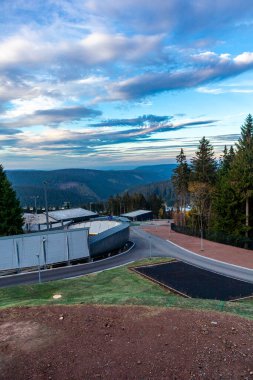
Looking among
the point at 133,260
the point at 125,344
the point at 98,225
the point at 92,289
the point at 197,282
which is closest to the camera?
the point at 125,344

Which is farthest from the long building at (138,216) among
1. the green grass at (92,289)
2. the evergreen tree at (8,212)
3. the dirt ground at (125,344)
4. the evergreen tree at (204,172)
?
the dirt ground at (125,344)

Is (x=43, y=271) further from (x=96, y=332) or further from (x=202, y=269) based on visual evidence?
(x=96, y=332)

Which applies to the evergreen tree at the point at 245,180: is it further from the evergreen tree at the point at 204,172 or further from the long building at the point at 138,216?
the long building at the point at 138,216

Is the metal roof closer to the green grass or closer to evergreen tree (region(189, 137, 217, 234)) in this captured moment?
evergreen tree (region(189, 137, 217, 234))

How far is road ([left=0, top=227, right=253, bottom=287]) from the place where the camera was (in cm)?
2883

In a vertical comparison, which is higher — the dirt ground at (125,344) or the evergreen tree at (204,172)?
the evergreen tree at (204,172)

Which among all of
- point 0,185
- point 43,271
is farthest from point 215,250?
point 0,185

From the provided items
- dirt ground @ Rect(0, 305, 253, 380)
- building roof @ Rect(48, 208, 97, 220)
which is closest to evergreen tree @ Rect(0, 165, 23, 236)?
building roof @ Rect(48, 208, 97, 220)

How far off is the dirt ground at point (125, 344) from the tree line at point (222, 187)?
33.4m

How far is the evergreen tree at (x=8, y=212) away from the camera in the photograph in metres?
45.6

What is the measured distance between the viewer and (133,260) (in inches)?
1407

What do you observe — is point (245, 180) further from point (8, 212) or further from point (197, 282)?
point (8, 212)

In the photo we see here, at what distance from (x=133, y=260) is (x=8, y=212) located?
20196 millimetres

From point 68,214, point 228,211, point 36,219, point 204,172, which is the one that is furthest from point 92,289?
point 68,214
